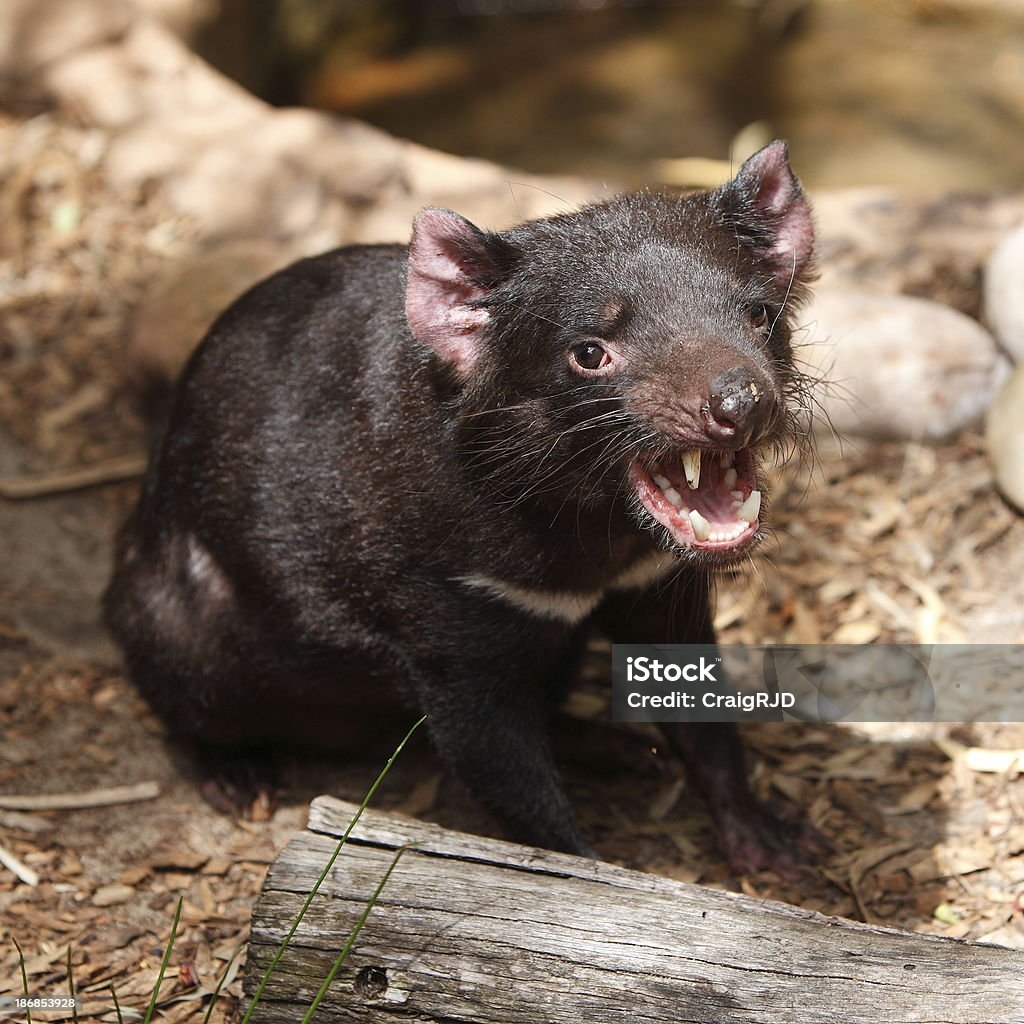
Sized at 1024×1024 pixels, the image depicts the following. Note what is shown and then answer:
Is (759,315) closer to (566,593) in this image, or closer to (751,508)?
(751,508)

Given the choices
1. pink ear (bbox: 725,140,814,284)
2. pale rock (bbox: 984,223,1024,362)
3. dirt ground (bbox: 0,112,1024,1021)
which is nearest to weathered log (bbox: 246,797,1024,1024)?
dirt ground (bbox: 0,112,1024,1021)

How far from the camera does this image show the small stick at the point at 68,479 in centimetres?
478

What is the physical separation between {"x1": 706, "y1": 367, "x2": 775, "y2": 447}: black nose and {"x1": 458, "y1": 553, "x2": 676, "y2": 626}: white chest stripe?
732mm

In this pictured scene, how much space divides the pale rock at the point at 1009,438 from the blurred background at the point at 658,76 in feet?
9.59

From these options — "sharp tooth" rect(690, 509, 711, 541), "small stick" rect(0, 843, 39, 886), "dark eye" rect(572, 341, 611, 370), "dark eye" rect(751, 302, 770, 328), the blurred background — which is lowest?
the blurred background

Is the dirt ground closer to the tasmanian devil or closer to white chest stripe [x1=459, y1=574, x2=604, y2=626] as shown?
the tasmanian devil

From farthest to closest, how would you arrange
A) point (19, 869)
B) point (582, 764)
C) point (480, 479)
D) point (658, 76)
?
point (658, 76) → point (582, 764) → point (19, 869) → point (480, 479)

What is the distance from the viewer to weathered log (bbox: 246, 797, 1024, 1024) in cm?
237

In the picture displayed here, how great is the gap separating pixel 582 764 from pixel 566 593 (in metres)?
0.96

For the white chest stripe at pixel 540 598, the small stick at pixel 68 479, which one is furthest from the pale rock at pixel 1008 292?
the small stick at pixel 68 479

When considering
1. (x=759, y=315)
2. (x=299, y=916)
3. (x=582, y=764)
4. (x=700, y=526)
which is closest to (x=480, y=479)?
(x=700, y=526)

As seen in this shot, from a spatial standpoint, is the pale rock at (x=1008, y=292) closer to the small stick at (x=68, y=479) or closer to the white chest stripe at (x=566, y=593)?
the white chest stripe at (x=566, y=593)

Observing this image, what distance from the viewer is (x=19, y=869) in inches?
133

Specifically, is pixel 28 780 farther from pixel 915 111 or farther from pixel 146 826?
pixel 915 111
